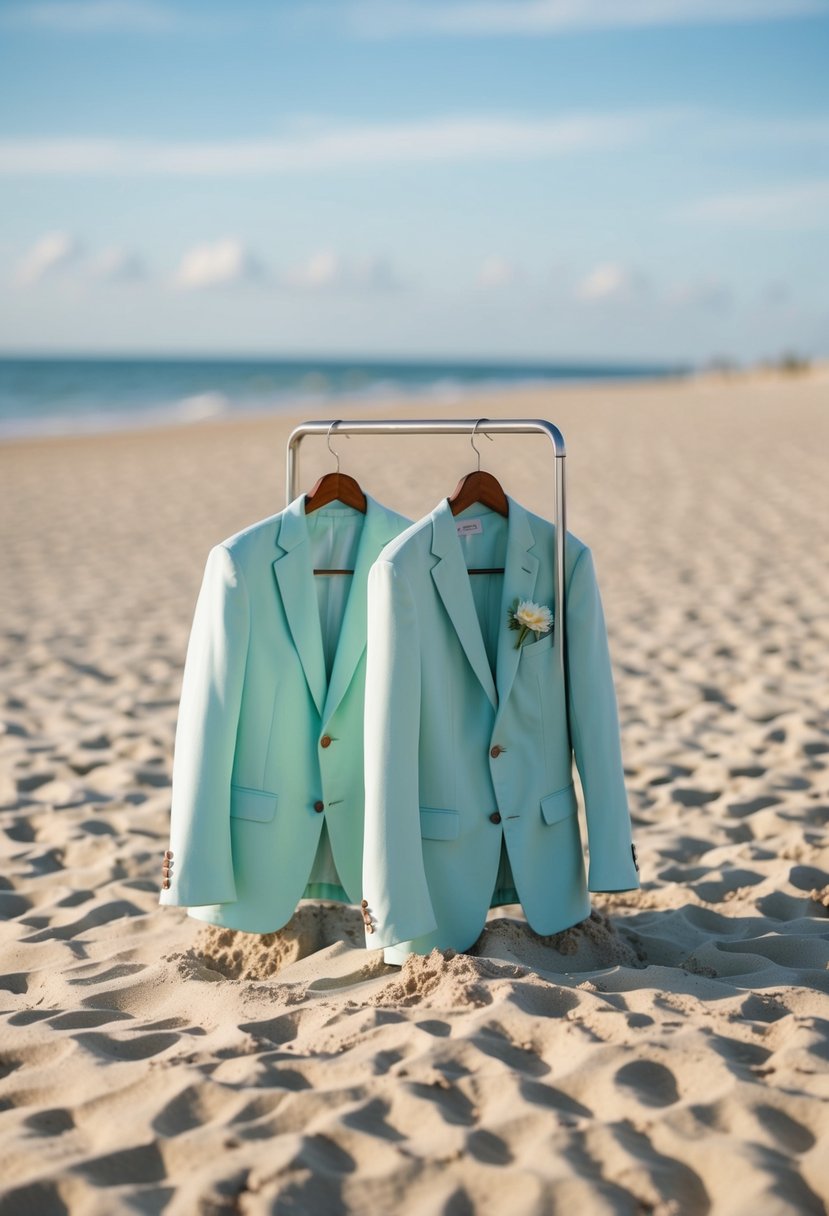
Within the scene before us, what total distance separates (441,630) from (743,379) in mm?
36435

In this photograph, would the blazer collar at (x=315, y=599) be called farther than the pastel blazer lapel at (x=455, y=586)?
Yes

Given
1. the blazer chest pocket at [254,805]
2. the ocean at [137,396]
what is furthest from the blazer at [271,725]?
the ocean at [137,396]

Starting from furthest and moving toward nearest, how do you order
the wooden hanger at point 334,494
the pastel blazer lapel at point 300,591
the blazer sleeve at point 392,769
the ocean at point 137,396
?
1. the ocean at point 137,396
2. the wooden hanger at point 334,494
3. the pastel blazer lapel at point 300,591
4. the blazer sleeve at point 392,769

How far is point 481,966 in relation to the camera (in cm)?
284

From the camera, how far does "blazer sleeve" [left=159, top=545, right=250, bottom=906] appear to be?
114 inches

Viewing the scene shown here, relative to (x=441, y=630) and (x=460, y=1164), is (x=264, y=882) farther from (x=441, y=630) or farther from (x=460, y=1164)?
(x=460, y=1164)

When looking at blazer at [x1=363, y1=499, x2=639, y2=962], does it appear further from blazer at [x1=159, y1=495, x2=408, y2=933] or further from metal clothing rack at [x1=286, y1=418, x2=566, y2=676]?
blazer at [x1=159, y1=495, x2=408, y2=933]

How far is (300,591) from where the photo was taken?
9.86 ft

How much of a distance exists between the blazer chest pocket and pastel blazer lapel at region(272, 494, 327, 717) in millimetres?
261

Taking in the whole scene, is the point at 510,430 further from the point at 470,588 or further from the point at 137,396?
the point at 137,396

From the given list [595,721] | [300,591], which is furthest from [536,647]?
[300,591]

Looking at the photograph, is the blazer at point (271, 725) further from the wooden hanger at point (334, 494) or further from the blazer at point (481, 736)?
the blazer at point (481, 736)

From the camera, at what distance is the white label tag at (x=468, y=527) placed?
300 cm

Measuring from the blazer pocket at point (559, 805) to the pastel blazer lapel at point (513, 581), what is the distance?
299mm
